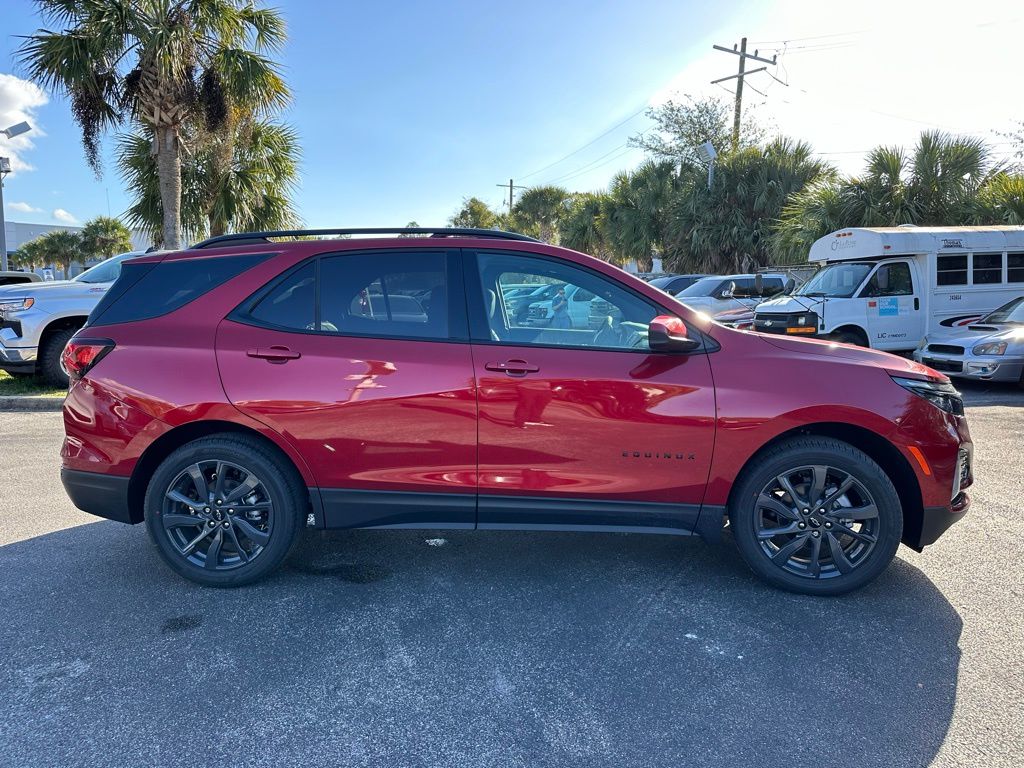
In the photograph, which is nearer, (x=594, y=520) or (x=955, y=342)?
(x=594, y=520)

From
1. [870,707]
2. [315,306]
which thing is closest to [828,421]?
[870,707]

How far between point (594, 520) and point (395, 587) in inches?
43.7

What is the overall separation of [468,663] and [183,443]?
190 cm

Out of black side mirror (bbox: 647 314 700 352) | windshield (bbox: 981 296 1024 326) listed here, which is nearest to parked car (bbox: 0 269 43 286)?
black side mirror (bbox: 647 314 700 352)

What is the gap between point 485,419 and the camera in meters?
3.27

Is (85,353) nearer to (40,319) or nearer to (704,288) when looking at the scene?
(40,319)

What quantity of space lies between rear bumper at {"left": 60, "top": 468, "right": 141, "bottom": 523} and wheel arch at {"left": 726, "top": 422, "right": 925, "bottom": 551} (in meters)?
3.15

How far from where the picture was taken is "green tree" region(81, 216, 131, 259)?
172ft

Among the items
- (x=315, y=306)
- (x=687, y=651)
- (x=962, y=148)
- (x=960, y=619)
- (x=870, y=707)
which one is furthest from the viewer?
(x=962, y=148)

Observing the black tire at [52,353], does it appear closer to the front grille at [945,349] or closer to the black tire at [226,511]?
the black tire at [226,511]

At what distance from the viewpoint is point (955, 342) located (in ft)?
31.8

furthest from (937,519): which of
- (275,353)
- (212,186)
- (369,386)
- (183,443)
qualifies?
(212,186)

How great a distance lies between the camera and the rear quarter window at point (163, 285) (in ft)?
11.6

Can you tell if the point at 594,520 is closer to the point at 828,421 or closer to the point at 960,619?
the point at 828,421
